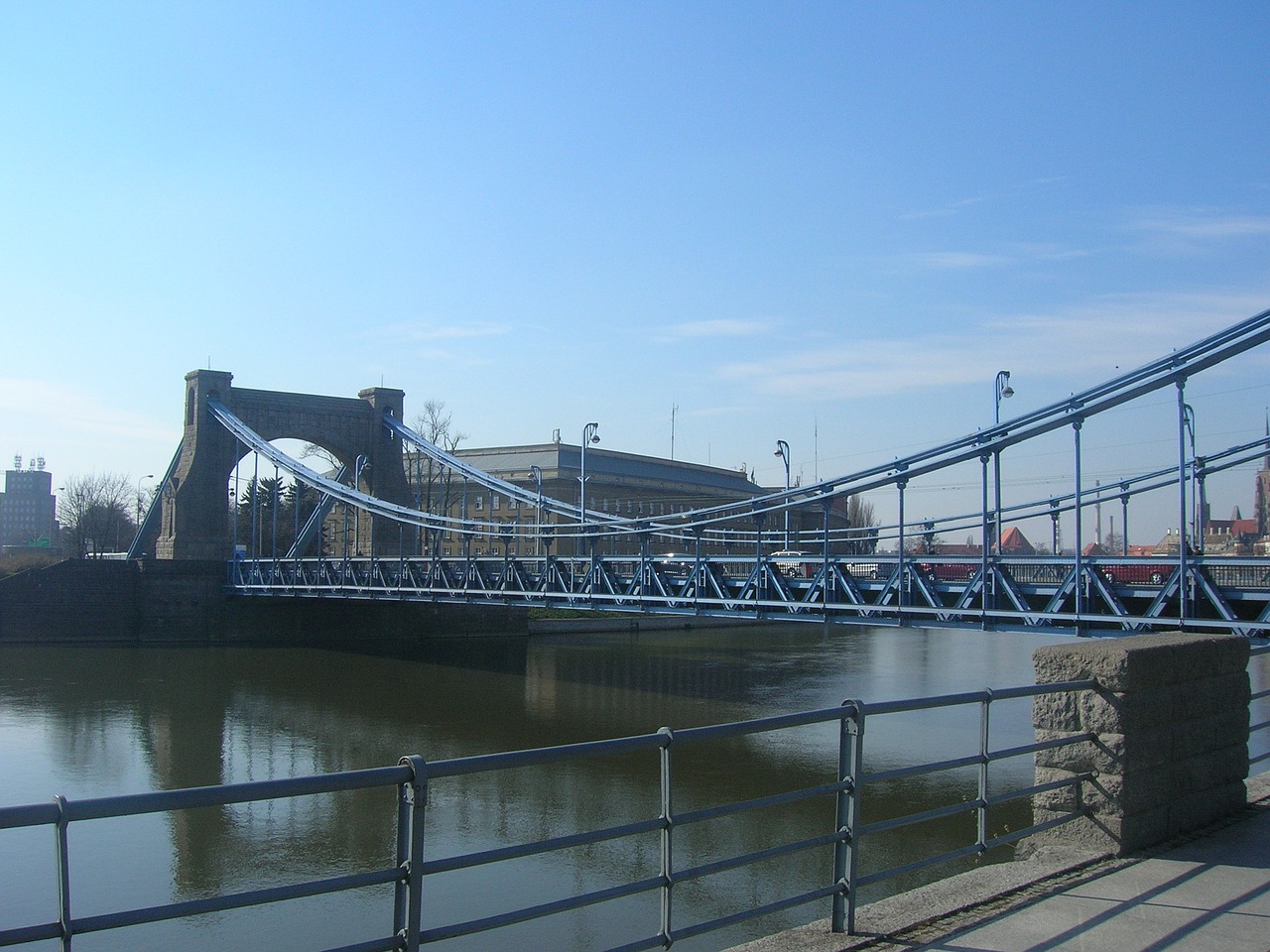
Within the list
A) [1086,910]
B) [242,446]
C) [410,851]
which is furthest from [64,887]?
[242,446]

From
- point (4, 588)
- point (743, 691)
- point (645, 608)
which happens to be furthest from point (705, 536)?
point (4, 588)

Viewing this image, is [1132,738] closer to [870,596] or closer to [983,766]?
[983,766]

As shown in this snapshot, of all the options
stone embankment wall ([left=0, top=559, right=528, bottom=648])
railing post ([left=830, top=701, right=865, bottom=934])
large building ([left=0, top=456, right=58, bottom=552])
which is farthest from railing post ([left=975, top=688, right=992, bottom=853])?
large building ([left=0, top=456, right=58, bottom=552])

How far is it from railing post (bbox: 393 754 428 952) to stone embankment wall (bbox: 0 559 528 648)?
37.1m

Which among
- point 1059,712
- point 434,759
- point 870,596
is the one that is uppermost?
point 870,596

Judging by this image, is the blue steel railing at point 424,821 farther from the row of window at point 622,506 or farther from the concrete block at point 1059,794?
the row of window at point 622,506

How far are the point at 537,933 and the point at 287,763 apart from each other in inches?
439

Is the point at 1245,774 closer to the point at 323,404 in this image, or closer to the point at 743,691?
the point at 743,691

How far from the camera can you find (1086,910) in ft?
16.6

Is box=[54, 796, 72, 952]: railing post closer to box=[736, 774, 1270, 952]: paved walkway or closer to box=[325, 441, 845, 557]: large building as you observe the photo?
box=[736, 774, 1270, 952]: paved walkway

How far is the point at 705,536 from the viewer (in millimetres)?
25719

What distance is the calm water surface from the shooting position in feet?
36.6

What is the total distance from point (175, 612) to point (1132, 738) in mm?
40285

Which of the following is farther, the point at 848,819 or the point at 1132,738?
the point at 1132,738
